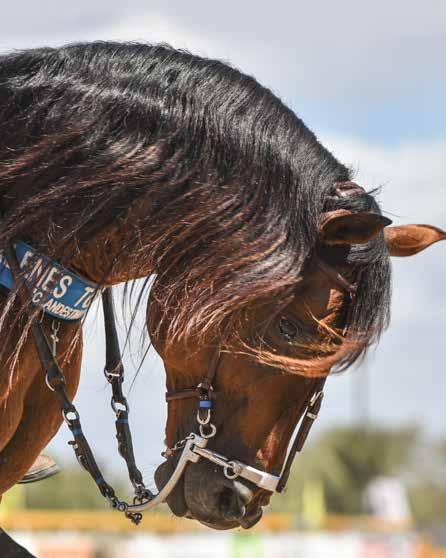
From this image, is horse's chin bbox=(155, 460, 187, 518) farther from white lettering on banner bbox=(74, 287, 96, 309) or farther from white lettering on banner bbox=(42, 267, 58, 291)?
white lettering on banner bbox=(42, 267, 58, 291)

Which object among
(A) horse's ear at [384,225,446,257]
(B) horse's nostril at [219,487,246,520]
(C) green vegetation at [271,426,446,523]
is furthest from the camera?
(C) green vegetation at [271,426,446,523]

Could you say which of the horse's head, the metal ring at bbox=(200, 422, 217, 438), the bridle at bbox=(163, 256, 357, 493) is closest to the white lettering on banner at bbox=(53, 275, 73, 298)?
the horse's head

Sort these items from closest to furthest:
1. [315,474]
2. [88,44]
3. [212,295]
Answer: [212,295], [88,44], [315,474]

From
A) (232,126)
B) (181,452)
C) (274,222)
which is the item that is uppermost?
(232,126)

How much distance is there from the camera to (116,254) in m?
3.65

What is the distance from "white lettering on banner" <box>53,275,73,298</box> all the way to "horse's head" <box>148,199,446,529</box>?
0.93 ft

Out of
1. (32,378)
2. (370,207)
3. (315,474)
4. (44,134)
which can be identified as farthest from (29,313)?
(315,474)

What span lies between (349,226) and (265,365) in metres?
0.47

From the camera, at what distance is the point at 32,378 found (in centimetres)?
367

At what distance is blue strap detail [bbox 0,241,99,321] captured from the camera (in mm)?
3529

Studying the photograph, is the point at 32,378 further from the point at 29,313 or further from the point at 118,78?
the point at 118,78

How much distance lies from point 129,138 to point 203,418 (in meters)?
0.85

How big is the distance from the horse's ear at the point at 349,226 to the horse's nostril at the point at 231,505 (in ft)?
2.59

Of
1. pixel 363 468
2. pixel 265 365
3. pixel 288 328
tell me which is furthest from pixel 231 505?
pixel 363 468
